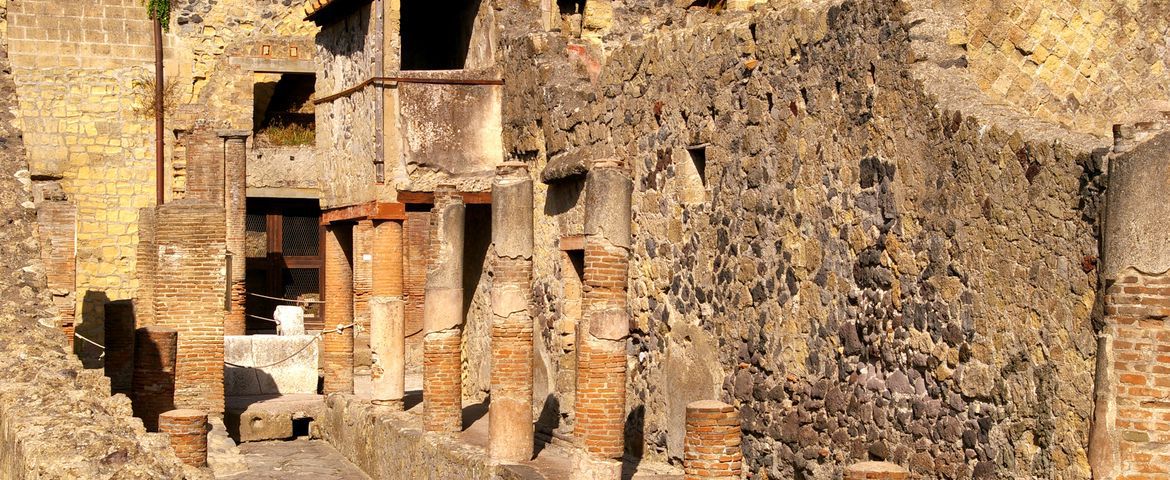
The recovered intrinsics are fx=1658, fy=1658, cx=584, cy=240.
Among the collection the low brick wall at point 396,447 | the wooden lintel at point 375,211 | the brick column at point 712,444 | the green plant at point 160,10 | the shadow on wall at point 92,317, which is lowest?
the low brick wall at point 396,447

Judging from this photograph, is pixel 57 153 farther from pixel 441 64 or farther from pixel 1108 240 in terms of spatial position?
pixel 1108 240

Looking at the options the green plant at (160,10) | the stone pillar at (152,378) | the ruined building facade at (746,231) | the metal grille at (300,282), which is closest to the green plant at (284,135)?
the metal grille at (300,282)

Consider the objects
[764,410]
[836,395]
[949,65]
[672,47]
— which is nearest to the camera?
[949,65]

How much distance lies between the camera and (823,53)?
10.6m

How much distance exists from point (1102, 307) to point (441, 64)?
1231 cm

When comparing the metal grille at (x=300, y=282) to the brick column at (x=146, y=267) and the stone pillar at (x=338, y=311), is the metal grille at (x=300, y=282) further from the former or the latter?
the stone pillar at (x=338, y=311)

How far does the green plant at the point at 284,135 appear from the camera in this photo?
27.5m

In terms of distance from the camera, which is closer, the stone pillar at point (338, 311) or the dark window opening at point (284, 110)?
the stone pillar at point (338, 311)

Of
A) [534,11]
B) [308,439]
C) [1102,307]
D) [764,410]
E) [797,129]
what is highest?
[534,11]

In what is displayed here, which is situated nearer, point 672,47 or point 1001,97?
point 1001,97

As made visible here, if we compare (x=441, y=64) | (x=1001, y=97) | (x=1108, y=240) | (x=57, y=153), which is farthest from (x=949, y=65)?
(x=57, y=153)

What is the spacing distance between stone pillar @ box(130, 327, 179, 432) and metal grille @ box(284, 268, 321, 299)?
1145cm

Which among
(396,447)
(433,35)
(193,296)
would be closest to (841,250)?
(396,447)

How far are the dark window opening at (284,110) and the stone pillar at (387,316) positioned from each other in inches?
422
